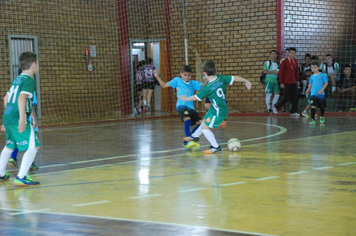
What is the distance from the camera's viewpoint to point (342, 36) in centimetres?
1741

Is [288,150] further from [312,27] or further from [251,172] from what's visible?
[312,27]

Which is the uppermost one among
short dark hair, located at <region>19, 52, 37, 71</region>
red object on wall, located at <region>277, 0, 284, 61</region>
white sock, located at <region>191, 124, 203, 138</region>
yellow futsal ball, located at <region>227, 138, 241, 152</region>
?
red object on wall, located at <region>277, 0, 284, 61</region>

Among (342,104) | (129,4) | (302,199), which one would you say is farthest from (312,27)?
(302,199)

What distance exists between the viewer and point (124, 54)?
18.4 meters

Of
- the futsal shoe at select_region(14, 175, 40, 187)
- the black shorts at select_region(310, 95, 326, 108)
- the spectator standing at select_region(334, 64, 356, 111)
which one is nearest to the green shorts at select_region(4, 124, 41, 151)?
the futsal shoe at select_region(14, 175, 40, 187)

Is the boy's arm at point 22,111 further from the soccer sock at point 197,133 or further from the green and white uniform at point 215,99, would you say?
the soccer sock at point 197,133

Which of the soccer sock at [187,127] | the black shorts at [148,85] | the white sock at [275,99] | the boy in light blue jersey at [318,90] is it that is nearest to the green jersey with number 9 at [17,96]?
the soccer sock at [187,127]

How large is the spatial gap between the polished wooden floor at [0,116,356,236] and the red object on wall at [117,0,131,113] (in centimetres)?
955

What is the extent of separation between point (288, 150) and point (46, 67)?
11.6 metres

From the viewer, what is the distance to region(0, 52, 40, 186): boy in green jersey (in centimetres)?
527

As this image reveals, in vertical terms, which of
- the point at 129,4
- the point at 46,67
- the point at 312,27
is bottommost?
the point at 46,67

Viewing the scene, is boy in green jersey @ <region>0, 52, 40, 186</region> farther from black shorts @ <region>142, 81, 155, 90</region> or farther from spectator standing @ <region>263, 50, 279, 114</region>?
black shorts @ <region>142, 81, 155, 90</region>

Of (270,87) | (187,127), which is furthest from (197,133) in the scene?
(270,87)

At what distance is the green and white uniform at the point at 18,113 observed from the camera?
532cm
